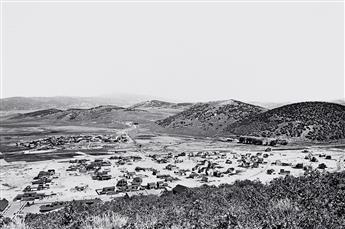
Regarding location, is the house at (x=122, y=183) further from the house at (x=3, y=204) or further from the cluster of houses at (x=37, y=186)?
the house at (x=3, y=204)

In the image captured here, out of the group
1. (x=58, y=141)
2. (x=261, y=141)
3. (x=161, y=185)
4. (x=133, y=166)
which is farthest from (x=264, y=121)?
(x=161, y=185)

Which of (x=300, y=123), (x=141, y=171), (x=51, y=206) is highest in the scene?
(x=300, y=123)

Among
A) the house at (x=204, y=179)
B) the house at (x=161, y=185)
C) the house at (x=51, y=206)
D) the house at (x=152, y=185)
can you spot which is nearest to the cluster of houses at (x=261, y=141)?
the house at (x=204, y=179)

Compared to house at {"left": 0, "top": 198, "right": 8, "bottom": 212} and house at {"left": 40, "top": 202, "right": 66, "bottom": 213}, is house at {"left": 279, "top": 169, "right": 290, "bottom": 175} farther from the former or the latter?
Result: house at {"left": 0, "top": 198, "right": 8, "bottom": 212}

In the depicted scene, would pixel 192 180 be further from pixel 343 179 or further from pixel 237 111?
pixel 237 111

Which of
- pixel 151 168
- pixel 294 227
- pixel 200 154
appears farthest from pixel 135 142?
pixel 294 227

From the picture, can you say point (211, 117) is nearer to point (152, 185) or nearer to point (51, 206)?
point (152, 185)

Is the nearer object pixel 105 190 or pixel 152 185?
pixel 105 190

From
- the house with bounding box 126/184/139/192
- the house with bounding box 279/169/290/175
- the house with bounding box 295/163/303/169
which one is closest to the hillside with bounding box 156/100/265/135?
the house with bounding box 295/163/303/169
